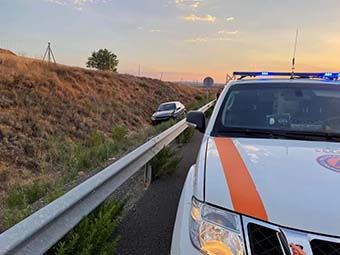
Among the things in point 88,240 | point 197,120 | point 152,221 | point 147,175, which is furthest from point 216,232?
point 147,175

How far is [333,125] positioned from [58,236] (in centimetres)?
289

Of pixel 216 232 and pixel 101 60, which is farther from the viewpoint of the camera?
pixel 101 60

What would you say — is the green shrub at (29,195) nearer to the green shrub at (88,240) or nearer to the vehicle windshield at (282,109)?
the green shrub at (88,240)

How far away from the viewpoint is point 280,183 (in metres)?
2.29

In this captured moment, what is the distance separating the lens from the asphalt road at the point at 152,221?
12.6 ft

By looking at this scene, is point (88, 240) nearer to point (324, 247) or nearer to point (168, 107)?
Result: point (324, 247)

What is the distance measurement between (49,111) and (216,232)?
2362cm

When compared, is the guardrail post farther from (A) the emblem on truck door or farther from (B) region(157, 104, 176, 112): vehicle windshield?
(B) region(157, 104, 176, 112): vehicle windshield

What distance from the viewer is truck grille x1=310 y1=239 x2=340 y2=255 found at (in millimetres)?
1875

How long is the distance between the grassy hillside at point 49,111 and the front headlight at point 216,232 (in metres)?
6.70

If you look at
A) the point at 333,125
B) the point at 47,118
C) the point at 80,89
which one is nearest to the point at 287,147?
the point at 333,125

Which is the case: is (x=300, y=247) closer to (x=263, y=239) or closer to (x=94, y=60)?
(x=263, y=239)

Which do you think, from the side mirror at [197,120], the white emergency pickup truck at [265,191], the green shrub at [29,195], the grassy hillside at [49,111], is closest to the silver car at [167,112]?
the grassy hillside at [49,111]

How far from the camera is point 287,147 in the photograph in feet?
10.3
